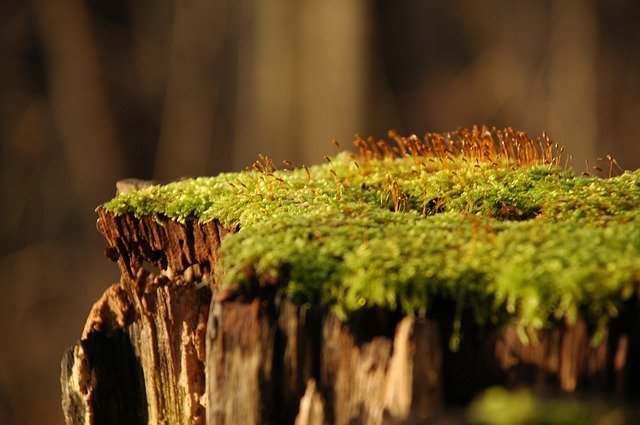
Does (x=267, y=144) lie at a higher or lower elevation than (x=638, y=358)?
higher

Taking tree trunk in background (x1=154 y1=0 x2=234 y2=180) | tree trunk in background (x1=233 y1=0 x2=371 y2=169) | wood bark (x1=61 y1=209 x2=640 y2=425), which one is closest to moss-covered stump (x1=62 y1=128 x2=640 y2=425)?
wood bark (x1=61 y1=209 x2=640 y2=425)

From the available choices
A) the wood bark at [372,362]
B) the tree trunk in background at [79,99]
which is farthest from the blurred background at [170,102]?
the wood bark at [372,362]

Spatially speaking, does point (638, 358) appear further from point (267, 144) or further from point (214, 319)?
point (267, 144)

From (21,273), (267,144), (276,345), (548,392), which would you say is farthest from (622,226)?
(21,273)

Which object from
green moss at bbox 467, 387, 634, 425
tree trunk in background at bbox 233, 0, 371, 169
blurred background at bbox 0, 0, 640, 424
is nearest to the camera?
green moss at bbox 467, 387, 634, 425

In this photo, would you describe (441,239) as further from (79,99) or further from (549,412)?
(79,99)

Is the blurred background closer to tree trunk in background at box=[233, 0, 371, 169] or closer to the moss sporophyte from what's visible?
tree trunk in background at box=[233, 0, 371, 169]

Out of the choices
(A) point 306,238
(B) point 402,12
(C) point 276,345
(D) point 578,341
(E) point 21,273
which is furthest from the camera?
(B) point 402,12
